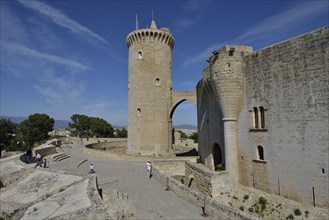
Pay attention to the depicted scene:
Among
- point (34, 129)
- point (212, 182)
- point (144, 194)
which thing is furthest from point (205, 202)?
point (34, 129)

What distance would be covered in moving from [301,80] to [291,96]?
2.57 ft

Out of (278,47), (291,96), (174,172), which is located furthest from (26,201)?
(278,47)

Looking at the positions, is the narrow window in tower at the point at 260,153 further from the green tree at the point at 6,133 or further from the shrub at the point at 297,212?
the green tree at the point at 6,133

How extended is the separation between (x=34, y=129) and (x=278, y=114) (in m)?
39.3

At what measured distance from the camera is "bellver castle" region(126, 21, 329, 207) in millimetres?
9188

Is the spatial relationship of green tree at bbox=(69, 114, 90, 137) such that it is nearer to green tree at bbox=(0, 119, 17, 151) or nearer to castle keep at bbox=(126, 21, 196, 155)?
green tree at bbox=(0, 119, 17, 151)

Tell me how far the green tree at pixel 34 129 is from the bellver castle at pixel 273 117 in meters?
32.0

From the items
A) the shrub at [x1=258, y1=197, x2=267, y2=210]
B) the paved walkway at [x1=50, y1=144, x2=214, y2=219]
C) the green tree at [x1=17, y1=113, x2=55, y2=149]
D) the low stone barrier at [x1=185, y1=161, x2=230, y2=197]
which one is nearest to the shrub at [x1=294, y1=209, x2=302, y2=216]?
the shrub at [x1=258, y1=197, x2=267, y2=210]

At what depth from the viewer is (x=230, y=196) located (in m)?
12.1

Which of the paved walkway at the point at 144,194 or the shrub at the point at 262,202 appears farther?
the shrub at the point at 262,202

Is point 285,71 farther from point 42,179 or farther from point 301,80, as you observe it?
point 42,179

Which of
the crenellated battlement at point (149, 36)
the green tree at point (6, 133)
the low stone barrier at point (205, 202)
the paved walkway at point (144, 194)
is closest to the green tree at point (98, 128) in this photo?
the green tree at point (6, 133)

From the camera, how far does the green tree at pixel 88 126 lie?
171 ft

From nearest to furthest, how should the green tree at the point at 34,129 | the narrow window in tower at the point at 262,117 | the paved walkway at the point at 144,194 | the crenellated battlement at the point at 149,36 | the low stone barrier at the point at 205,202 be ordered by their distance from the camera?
the low stone barrier at the point at 205,202, the paved walkway at the point at 144,194, the narrow window in tower at the point at 262,117, the crenellated battlement at the point at 149,36, the green tree at the point at 34,129
